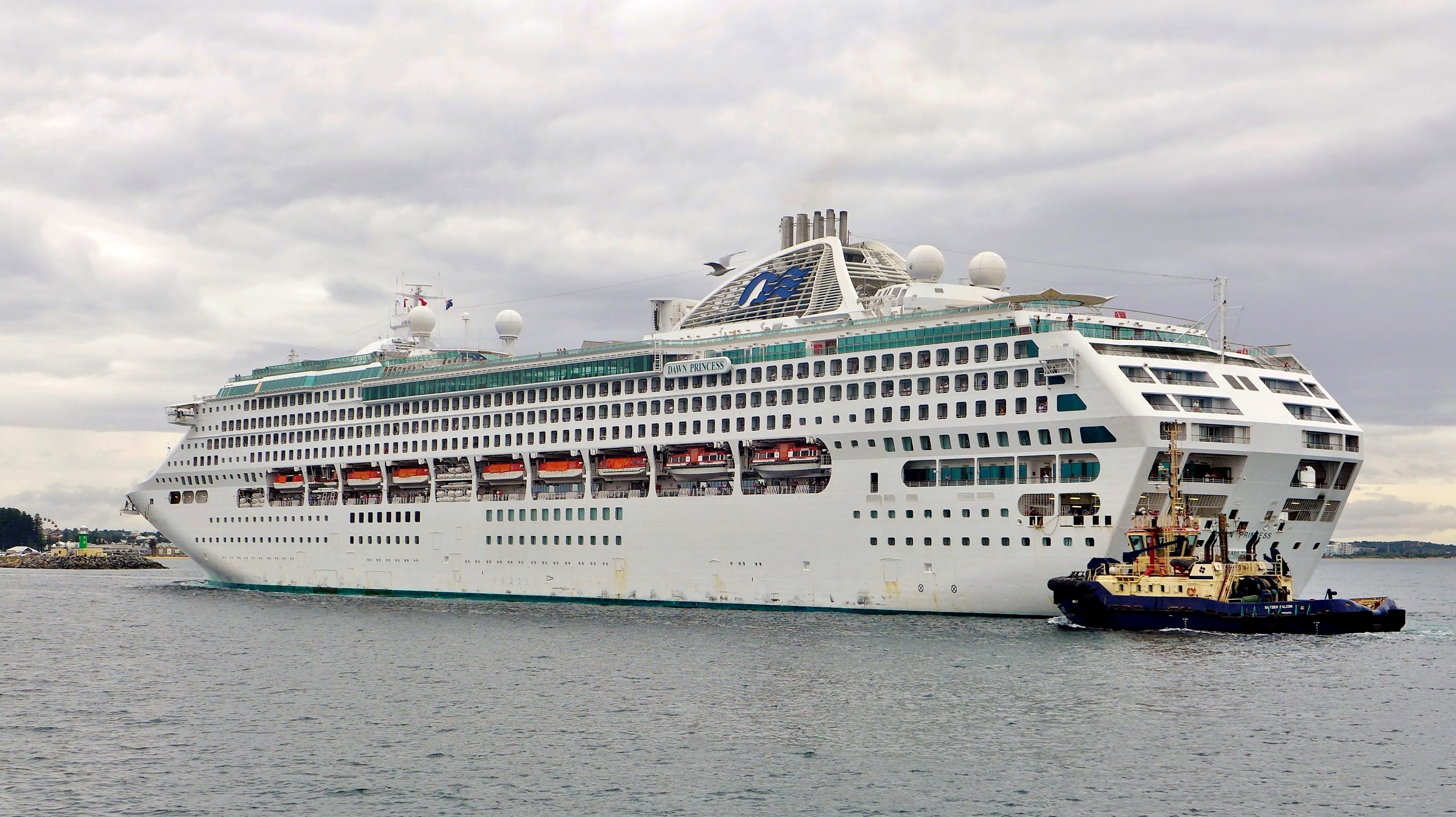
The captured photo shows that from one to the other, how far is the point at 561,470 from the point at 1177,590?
1333 inches

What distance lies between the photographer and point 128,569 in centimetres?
17088

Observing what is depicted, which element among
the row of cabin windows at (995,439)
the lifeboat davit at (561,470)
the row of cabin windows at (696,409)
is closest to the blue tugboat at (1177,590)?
the row of cabin windows at (995,439)

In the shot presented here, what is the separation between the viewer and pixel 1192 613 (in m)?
54.7

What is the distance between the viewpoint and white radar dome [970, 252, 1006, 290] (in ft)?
224

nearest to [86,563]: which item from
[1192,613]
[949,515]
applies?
[949,515]

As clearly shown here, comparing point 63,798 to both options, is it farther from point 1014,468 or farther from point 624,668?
point 1014,468

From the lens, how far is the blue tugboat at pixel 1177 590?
54062 millimetres

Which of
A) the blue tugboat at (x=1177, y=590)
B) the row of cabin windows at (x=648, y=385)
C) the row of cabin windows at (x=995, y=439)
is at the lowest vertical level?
the blue tugboat at (x=1177, y=590)

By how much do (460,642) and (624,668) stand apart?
11.7 metres

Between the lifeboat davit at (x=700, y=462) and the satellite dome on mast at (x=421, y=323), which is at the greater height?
the satellite dome on mast at (x=421, y=323)

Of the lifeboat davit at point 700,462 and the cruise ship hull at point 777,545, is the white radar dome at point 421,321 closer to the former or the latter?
the cruise ship hull at point 777,545

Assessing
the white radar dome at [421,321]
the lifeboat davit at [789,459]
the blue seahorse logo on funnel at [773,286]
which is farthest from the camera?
the white radar dome at [421,321]

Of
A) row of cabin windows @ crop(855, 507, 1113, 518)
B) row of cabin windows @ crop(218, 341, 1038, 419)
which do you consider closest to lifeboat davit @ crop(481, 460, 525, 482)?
row of cabin windows @ crop(218, 341, 1038, 419)

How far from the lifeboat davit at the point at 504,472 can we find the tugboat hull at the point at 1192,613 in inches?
1304
